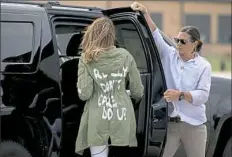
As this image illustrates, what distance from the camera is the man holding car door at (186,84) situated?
14.5 ft

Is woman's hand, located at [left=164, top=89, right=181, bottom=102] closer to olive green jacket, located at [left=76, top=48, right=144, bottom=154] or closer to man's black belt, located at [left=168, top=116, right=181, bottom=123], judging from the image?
man's black belt, located at [left=168, top=116, right=181, bottom=123]

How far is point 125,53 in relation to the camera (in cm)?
401

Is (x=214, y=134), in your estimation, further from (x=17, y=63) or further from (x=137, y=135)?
(x=17, y=63)

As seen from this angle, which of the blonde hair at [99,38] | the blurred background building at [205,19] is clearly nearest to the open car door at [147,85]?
the blonde hair at [99,38]

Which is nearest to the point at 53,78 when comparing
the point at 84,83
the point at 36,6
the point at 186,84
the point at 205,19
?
the point at 84,83

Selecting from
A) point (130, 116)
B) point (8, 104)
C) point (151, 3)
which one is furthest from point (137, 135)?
point (151, 3)

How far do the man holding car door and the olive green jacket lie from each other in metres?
0.56

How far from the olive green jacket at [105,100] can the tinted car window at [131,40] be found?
0.66m

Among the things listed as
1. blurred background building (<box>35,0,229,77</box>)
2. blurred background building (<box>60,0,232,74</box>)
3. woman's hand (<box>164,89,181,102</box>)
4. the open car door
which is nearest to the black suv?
the open car door

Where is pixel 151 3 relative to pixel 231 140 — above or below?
below

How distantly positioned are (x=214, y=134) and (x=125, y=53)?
176 cm

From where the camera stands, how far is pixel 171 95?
14.2 feet

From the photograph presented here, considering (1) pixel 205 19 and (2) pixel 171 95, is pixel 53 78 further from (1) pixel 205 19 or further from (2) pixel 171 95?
(1) pixel 205 19

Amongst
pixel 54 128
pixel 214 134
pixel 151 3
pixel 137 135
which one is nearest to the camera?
pixel 54 128
